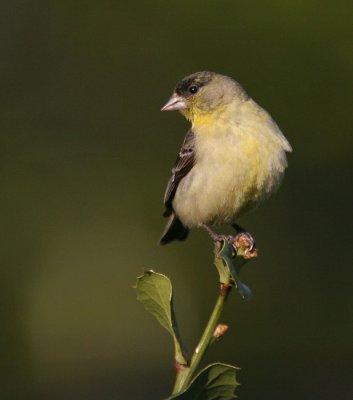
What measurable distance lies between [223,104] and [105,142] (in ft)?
2.22

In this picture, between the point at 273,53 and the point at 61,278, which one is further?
the point at 61,278

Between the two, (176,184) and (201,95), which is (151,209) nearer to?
(176,184)

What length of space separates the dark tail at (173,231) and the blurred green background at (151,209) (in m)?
0.05

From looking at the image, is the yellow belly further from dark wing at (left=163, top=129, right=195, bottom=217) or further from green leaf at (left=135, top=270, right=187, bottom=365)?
green leaf at (left=135, top=270, right=187, bottom=365)

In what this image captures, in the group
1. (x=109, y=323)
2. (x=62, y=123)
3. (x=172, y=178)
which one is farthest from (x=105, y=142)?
(x=109, y=323)

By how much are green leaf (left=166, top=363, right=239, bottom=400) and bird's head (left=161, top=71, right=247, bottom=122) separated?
3.11m

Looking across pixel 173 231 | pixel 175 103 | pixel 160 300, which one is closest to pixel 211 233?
pixel 173 231

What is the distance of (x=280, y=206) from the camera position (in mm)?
4477

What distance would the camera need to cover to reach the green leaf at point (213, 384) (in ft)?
4.74

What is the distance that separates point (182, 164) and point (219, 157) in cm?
27

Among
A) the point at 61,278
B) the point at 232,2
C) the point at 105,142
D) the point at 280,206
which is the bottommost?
the point at 61,278

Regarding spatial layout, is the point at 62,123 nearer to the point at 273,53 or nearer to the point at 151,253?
Result: the point at 151,253

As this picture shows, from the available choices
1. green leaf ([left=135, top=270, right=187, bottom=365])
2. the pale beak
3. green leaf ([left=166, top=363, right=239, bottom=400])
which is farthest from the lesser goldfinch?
green leaf ([left=166, top=363, right=239, bottom=400])

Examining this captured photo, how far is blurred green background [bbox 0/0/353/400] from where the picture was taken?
4.05m
